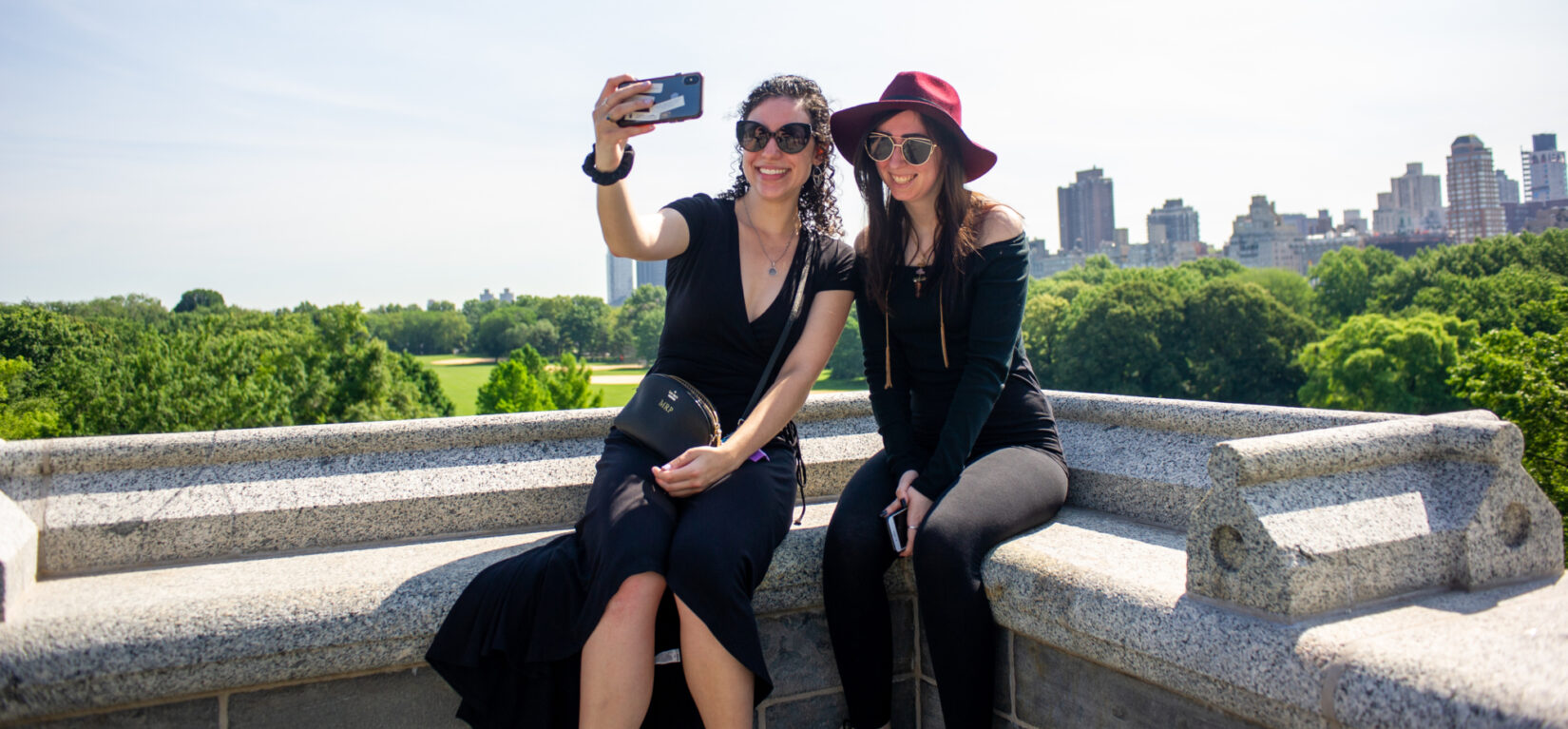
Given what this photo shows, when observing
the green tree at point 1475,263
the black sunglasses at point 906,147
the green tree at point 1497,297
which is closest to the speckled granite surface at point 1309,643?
the black sunglasses at point 906,147

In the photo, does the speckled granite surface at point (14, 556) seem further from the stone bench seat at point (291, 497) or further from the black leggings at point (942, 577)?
the black leggings at point (942, 577)

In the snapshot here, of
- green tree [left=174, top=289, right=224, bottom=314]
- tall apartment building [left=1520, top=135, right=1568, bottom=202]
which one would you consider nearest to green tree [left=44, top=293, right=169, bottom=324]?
green tree [left=174, top=289, right=224, bottom=314]

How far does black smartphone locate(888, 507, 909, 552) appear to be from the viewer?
2678 mm

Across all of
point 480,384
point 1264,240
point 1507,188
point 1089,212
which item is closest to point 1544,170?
point 1507,188

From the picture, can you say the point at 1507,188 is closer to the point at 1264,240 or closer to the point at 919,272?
the point at 1264,240

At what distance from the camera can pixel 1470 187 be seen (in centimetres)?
13538

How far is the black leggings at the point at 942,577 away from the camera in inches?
98.2

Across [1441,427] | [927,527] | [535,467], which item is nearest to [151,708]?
[535,467]

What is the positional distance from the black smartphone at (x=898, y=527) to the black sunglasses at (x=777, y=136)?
3.85 feet

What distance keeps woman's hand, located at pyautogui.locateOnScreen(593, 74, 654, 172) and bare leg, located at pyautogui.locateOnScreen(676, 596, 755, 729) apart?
1197 millimetres

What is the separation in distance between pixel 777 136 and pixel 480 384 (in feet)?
255

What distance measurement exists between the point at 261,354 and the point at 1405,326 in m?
44.9

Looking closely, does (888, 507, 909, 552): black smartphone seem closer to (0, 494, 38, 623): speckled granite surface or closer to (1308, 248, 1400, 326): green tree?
(0, 494, 38, 623): speckled granite surface

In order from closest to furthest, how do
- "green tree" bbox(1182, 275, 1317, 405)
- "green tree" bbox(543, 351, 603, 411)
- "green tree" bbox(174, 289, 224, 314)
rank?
1. "green tree" bbox(1182, 275, 1317, 405)
2. "green tree" bbox(543, 351, 603, 411)
3. "green tree" bbox(174, 289, 224, 314)
